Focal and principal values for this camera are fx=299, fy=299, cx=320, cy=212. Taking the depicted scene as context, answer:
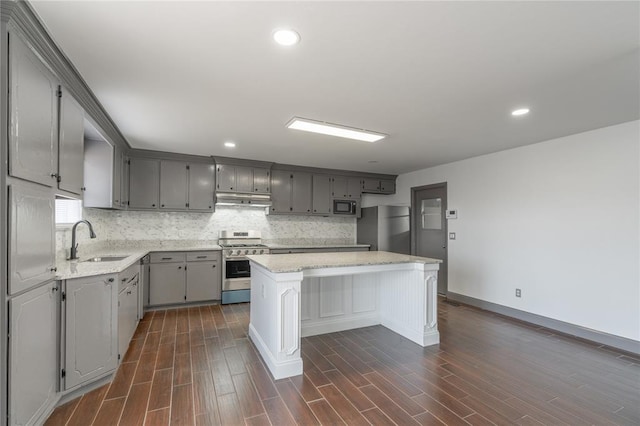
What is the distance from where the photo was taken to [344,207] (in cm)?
603

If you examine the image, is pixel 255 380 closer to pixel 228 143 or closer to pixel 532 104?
pixel 228 143

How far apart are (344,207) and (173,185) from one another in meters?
3.12

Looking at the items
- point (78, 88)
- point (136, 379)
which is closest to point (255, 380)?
point (136, 379)

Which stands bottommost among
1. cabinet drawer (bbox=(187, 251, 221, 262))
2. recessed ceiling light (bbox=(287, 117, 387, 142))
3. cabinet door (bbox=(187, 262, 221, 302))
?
cabinet door (bbox=(187, 262, 221, 302))

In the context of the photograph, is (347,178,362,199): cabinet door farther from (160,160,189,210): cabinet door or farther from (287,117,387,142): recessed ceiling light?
(160,160,189,210): cabinet door

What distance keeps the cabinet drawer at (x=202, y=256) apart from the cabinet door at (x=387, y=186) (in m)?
3.54

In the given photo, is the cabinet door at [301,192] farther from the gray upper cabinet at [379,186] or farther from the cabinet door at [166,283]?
the cabinet door at [166,283]

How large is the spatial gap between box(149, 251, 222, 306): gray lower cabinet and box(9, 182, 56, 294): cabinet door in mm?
2407

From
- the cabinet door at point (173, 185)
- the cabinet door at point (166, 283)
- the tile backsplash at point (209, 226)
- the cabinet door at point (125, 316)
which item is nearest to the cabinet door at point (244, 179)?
the tile backsplash at point (209, 226)

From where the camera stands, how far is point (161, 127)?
11.1 ft

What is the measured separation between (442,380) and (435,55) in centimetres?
246

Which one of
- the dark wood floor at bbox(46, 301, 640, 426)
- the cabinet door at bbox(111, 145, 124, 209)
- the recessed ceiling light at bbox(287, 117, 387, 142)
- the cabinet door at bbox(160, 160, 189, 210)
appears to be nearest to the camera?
the dark wood floor at bbox(46, 301, 640, 426)

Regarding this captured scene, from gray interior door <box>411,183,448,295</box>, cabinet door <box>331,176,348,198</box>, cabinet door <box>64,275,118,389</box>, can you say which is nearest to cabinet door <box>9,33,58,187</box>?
cabinet door <box>64,275,118,389</box>

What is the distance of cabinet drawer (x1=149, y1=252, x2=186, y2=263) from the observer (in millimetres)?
4293
